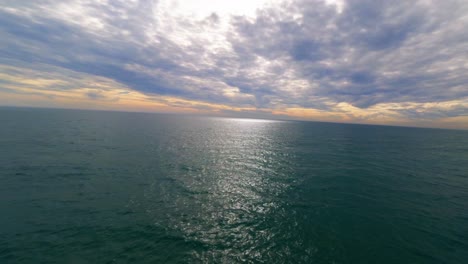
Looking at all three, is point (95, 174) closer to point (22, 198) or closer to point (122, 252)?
point (22, 198)

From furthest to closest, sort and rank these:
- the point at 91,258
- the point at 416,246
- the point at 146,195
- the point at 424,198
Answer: the point at 424,198 < the point at 146,195 < the point at 416,246 < the point at 91,258

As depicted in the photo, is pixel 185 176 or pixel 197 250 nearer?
pixel 197 250

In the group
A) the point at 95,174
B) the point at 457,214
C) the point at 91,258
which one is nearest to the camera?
the point at 91,258

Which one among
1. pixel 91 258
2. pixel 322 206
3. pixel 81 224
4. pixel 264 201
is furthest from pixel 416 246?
pixel 81 224

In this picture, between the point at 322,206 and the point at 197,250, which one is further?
the point at 322,206

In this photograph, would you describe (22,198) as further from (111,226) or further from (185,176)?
(185,176)

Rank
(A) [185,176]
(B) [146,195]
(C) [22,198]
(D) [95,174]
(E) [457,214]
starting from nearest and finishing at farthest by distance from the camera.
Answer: (C) [22,198]
(E) [457,214]
(B) [146,195]
(D) [95,174]
(A) [185,176]

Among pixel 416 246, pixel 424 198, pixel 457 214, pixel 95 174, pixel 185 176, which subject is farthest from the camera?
pixel 185 176

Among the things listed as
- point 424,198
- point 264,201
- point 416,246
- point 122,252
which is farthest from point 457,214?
point 122,252
